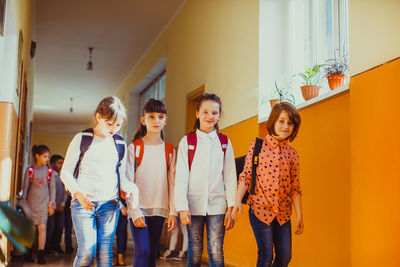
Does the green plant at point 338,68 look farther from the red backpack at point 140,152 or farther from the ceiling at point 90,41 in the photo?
the ceiling at point 90,41

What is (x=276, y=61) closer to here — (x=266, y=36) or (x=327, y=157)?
(x=266, y=36)

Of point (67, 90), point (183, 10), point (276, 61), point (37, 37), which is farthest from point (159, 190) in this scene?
point (67, 90)

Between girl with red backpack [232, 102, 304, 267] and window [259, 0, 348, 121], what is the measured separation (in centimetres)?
127

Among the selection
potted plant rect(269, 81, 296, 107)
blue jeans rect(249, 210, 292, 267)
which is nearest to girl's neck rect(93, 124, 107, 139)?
blue jeans rect(249, 210, 292, 267)

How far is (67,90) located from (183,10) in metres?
6.08

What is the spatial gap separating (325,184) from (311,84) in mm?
805

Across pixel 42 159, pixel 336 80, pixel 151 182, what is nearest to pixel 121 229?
pixel 42 159

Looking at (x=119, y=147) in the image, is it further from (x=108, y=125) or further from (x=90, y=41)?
(x=90, y=41)

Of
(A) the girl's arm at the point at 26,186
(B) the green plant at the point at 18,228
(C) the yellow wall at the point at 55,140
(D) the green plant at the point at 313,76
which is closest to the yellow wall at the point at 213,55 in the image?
(D) the green plant at the point at 313,76

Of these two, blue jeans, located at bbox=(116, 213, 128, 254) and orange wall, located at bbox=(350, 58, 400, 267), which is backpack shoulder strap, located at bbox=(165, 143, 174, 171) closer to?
orange wall, located at bbox=(350, 58, 400, 267)

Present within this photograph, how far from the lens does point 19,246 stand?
50 centimetres

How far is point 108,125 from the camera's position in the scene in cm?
235

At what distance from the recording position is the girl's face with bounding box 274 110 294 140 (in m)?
2.40

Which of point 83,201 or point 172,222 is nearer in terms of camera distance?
point 83,201
